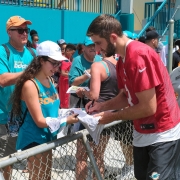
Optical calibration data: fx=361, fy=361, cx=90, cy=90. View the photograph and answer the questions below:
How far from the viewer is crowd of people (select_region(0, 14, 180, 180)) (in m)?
2.55

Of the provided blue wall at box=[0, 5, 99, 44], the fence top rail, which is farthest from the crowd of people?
blue wall at box=[0, 5, 99, 44]

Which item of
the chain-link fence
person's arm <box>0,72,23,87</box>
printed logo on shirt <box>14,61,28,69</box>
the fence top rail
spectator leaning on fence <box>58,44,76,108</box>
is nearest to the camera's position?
the fence top rail

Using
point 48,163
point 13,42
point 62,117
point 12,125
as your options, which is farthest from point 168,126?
point 13,42

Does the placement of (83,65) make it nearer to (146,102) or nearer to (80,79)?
(80,79)

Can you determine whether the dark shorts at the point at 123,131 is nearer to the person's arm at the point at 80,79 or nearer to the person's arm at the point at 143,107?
the person's arm at the point at 80,79

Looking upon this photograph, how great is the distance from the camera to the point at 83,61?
14.3ft

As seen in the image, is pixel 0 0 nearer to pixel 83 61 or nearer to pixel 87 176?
pixel 83 61

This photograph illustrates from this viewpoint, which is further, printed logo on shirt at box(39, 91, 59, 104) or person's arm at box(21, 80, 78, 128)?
printed logo on shirt at box(39, 91, 59, 104)

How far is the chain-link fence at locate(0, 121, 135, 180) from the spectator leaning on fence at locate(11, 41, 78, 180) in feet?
0.04

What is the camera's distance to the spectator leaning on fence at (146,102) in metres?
2.50

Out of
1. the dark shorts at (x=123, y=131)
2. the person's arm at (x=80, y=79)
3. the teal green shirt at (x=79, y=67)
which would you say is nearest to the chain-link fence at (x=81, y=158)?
the dark shorts at (x=123, y=131)

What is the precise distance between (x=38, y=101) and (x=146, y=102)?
2.89ft

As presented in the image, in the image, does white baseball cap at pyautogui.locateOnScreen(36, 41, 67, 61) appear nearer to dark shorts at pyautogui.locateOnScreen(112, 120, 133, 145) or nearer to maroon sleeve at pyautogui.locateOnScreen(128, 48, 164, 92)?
maroon sleeve at pyautogui.locateOnScreen(128, 48, 164, 92)

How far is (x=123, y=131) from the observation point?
152 inches
